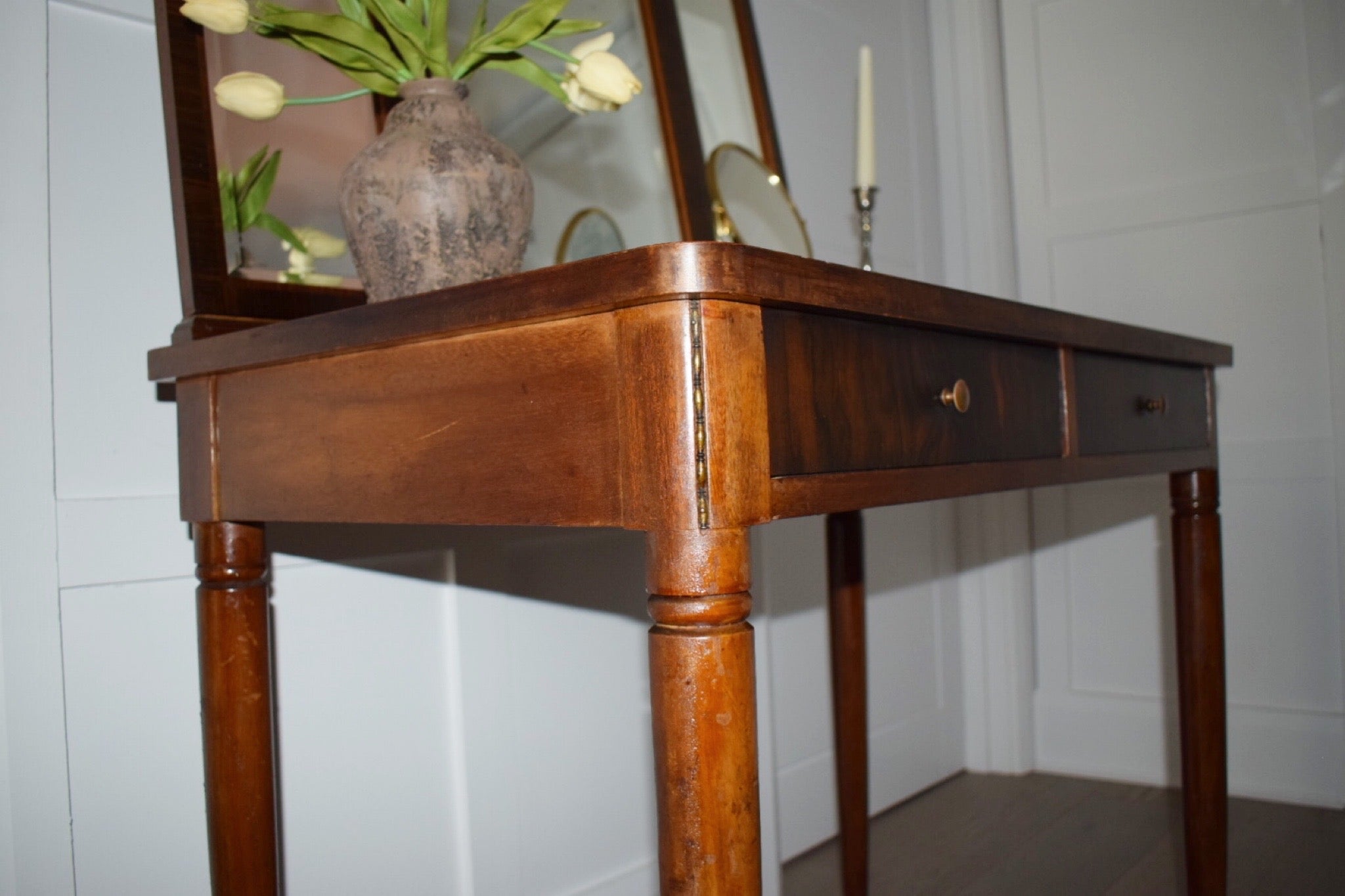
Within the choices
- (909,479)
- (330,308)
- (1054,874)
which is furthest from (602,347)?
(1054,874)

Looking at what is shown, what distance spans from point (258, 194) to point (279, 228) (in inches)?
1.5

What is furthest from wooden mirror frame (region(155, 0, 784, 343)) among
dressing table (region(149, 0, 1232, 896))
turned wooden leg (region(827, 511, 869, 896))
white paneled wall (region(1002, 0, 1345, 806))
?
white paneled wall (region(1002, 0, 1345, 806))

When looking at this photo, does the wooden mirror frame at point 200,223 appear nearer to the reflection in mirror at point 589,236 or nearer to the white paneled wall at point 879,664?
the reflection in mirror at point 589,236

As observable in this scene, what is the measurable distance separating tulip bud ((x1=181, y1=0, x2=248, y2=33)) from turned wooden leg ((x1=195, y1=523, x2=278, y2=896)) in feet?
1.48

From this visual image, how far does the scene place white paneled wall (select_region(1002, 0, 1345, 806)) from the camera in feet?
7.21

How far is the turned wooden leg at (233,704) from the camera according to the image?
1.04m

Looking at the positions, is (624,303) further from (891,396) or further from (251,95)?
(251,95)

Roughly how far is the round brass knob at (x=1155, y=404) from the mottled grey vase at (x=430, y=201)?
785mm

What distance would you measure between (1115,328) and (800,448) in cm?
64

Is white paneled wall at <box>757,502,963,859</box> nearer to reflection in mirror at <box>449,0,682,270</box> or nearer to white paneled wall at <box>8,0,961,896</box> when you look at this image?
white paneled wall at <box>8,0,961,896</box>

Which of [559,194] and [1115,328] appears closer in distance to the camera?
[1115,328]

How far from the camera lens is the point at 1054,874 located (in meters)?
1.87

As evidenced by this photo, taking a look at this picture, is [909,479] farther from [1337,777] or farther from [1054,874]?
[1337,777]

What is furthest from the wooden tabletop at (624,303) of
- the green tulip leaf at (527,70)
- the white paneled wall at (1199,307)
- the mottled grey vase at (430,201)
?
the white paneled wall at (1199,307)
